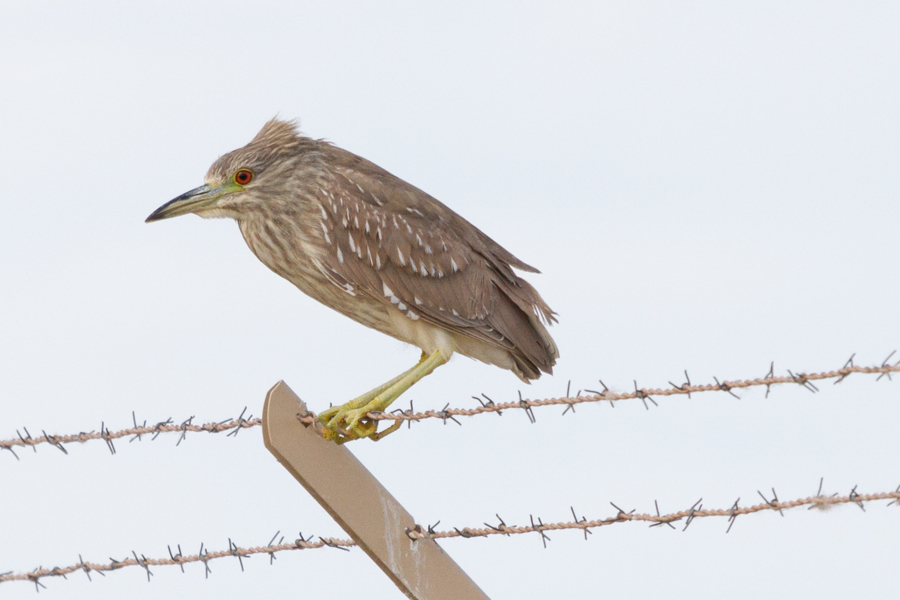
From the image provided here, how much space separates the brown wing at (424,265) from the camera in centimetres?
481

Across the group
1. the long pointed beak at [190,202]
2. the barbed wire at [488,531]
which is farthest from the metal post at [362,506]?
the long pointed beak at [190,202]

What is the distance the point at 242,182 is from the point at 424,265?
99cm

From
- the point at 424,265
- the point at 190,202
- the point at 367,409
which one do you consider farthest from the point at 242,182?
the point at 367,409

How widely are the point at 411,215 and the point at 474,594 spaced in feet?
7.62

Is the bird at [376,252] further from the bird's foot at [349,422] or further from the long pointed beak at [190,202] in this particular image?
the bird's foot at [349,422]

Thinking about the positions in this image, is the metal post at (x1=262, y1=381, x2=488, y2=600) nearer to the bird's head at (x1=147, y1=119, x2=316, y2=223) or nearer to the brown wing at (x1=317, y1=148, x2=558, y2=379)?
the brown wing at (x1=317, y1=148, x2=558, y2=379)

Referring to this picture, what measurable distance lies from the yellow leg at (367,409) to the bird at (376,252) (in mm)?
261

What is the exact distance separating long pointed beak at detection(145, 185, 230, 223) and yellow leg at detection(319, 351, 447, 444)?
1351mm

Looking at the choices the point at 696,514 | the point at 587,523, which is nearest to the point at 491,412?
the point at 587,523

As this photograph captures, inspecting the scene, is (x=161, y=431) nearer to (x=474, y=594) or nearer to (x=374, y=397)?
(x=374, y=397)

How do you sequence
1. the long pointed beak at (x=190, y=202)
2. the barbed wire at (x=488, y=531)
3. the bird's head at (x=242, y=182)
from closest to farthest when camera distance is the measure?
the barbed wire at (x=488, y=531) → the long pointed beak at (x=190, y=202) → the bird's head at (x=242, y=182)

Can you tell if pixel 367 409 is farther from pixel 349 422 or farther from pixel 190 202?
pixel 190 202

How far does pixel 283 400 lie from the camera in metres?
3.14

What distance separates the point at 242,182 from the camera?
4.97 meters
